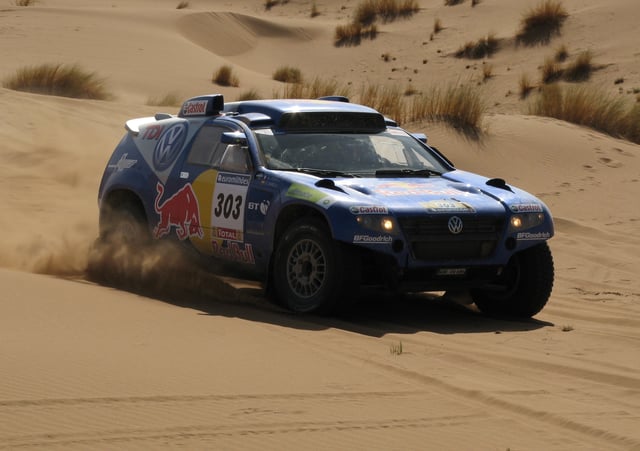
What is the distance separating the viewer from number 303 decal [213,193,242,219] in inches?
403

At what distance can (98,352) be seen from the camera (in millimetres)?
7555

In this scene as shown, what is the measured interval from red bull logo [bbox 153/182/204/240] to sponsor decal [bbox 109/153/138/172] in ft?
1.87

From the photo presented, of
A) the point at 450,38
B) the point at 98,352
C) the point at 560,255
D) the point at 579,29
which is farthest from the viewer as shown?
the point at 450,38

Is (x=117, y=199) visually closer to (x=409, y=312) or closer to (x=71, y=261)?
(x=71, y=261)

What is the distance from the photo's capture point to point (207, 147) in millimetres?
10891

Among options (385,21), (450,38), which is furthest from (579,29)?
(385,21)

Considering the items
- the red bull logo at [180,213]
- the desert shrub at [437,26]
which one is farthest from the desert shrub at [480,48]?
the red bull logo at [180,213]

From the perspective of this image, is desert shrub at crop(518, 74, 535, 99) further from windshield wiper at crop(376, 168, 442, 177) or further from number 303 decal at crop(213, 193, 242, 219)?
number 303 decal at crop(213, 193, 242, 219)

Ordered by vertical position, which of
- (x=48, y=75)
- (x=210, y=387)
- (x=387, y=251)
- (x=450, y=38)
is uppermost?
(x=450, y=38)

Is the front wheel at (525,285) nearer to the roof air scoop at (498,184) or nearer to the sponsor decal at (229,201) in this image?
the roof air scoop at (498,184)

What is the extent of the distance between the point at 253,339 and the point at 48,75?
54.8 ft

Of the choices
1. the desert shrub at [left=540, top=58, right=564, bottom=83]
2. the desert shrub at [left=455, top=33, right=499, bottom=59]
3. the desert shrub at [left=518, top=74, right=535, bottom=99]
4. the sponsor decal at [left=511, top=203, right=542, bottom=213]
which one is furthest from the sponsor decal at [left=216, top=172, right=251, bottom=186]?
the desert shrub at [left=455, top=33, right=499, bottom=59]

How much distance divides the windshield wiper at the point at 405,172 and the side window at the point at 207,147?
1.42m

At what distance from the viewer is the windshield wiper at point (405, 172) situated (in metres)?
10.2
